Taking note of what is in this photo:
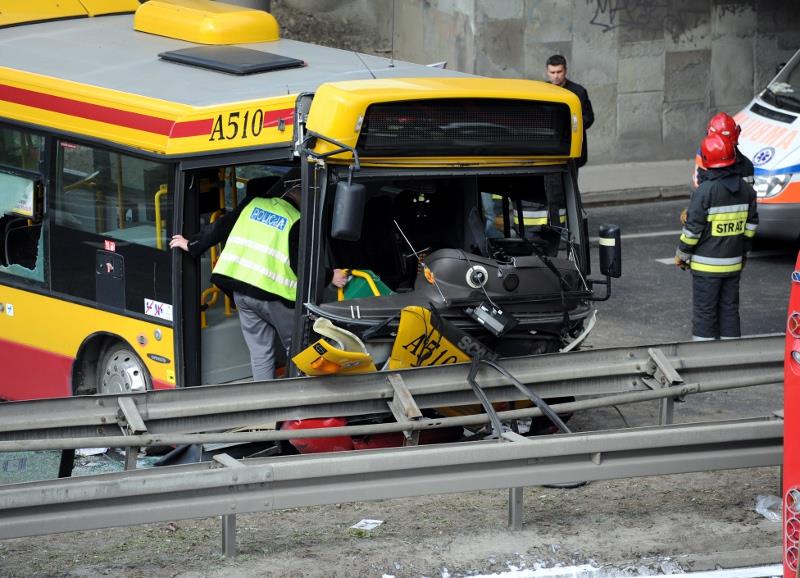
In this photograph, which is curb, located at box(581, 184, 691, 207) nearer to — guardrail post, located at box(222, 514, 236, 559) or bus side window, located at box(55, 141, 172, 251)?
bus side window, located at box(55, 141, 172, 251)

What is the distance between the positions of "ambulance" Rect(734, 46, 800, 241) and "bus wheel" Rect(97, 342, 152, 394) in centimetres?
726

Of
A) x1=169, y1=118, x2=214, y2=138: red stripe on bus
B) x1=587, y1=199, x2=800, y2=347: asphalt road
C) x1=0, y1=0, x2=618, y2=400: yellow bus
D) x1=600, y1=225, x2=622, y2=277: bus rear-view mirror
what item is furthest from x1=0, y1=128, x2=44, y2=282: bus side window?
x1=587, y1=199, x2=800, y2=347: asphalt road

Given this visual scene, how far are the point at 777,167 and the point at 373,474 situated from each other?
8.69 metres

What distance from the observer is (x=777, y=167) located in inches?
546

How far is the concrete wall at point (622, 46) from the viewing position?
18078 millimetres

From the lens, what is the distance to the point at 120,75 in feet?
30.6

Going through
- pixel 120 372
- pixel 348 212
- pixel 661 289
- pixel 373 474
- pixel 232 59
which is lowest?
pixel 661 289

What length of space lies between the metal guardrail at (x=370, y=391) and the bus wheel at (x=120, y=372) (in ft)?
5.85

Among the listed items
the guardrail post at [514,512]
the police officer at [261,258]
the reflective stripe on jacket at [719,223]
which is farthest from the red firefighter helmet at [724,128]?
Result: the guardrail post at [514,512]

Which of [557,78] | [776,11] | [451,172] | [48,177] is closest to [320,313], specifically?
[451,172]

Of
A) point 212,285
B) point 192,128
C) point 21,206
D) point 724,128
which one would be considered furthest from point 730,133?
point 21,206

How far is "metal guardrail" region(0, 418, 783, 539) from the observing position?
19.2 ft

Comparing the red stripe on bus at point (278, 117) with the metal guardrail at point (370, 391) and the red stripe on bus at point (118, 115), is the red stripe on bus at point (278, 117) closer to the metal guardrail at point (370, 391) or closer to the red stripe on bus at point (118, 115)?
the red stripe on bus at point (118, 115)

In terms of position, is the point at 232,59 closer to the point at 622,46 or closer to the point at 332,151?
the point at 332,151
